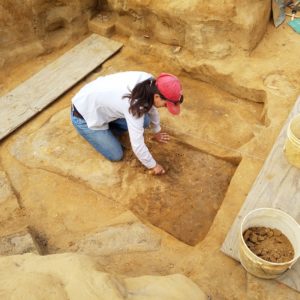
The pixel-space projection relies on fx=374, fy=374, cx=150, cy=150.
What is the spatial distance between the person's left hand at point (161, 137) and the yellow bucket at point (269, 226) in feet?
4.67

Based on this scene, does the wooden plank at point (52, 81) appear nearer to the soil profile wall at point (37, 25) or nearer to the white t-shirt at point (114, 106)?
the soil profile wall at point (37, 25)

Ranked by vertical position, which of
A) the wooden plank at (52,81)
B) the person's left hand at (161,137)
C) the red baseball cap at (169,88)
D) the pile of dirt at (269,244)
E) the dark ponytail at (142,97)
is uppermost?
the red baseball cap at (169,88)

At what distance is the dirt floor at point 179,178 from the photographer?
303cm

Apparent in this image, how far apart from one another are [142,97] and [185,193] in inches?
42.7

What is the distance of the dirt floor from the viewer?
3.03m

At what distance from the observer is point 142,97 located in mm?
3053

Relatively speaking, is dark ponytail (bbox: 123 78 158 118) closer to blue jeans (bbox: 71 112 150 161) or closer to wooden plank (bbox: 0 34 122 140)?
blue jeans (bbox: 71 112 150 161)

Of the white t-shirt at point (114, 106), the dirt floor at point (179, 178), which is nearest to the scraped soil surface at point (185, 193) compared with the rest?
the dirt floor at point (179, 178)

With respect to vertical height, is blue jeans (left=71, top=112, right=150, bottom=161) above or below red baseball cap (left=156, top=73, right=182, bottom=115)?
below

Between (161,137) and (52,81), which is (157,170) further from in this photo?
(52,81)

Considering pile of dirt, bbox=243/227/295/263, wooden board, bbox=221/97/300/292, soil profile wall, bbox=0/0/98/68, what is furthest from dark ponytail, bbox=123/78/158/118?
soil profile wall, bbox=0/0/98/68

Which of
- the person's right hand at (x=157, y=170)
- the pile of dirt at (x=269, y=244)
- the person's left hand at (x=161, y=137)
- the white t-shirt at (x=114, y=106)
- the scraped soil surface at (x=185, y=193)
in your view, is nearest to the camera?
the pile of dirt at (x=269, y=244)

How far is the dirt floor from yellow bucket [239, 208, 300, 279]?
0.16 metres

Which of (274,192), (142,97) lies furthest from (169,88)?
(274,192)
